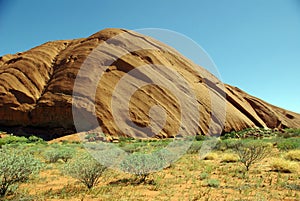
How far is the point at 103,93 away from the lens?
31062mm

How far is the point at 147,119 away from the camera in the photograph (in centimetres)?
3014

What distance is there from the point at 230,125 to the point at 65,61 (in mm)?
27191

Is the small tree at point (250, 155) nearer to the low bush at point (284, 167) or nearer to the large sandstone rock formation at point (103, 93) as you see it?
the low bush at point (284, 167)

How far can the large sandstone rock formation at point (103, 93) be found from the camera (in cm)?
2961

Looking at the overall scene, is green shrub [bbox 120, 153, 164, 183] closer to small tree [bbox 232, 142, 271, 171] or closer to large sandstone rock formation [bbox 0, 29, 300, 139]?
small tree [bbox 232, 142, 271, 171]

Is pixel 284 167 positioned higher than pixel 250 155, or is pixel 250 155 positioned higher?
pixel 284 167

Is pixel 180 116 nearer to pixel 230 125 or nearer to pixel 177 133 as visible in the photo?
pixel 177 133

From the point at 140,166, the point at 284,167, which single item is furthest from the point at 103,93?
the point at 284,167

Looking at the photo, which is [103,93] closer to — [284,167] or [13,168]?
[284,167]

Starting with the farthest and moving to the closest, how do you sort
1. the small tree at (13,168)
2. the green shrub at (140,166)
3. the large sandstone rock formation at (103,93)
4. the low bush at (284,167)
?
the large sandstone rock formation at (103,93) < the low bush at (284,167) < the green shrub at (140,166) < the small tree at (13,168)

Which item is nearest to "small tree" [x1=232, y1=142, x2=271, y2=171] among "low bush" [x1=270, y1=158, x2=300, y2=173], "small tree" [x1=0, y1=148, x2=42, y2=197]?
"low bush" [x1=270, y1=158, x2=300, y2=173]

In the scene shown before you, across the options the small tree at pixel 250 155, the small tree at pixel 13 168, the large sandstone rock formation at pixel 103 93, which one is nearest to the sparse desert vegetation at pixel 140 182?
the small tree at pixel 13 168

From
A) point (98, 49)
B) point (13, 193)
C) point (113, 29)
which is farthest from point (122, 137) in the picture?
point (113, 29)

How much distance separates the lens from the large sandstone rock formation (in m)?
29.6
